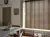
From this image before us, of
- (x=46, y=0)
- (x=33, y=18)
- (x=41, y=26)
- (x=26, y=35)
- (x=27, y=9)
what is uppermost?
(x=46, y=0)

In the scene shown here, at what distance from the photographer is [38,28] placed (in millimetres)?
1188

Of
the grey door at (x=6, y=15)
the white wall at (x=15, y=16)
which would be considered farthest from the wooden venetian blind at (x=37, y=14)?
the grey door at (x=6, y=15)

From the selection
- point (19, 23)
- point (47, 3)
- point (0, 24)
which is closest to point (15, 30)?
point (19, 23)

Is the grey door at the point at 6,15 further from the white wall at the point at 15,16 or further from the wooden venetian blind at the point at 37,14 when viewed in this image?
the wooden venetian blind at the point at 37,14

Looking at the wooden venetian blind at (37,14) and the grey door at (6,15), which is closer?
the wooden venetian blind at (37,14)

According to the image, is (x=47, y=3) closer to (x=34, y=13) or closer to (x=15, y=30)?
(x=34, y=13)

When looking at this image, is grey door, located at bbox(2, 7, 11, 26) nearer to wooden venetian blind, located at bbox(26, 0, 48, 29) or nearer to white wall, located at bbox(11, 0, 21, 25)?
white wall, located at bbox(11, 0, 21, 25)

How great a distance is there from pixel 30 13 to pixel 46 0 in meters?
0.27

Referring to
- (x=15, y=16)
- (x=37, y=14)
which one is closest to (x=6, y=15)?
(x=15, y=16)

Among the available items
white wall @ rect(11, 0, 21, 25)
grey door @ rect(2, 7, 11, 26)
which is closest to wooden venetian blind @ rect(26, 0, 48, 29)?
white wall @ rect(11, 0, 21, 25)

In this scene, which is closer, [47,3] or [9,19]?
→ [47,3]

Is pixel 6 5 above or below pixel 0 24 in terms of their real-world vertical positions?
above

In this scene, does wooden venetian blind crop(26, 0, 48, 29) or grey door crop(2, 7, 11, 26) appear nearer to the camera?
wooden venetian blind crop(26, 0, 48, 29)

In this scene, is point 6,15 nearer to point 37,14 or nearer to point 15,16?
point 15,16
